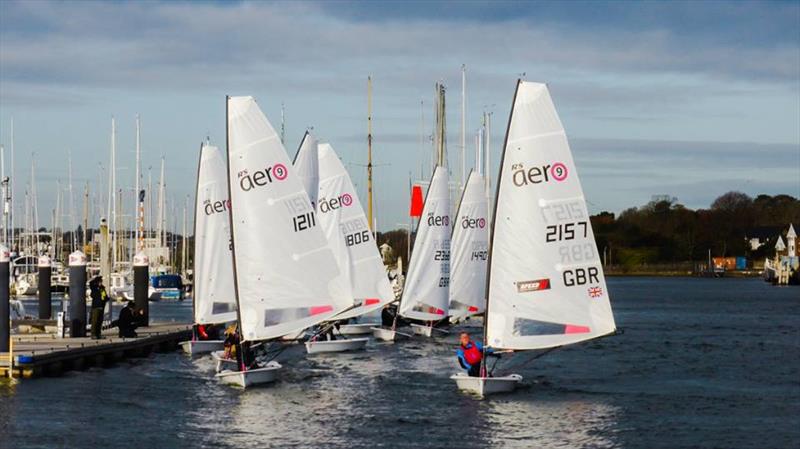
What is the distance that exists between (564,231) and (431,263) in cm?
1910

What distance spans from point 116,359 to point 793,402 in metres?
21.1

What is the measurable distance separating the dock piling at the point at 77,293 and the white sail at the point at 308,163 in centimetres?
894

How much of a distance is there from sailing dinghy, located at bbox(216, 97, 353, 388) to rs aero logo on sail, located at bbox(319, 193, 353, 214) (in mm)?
12415

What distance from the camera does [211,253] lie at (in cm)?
4453

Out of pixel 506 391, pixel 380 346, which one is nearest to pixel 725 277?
pixel 380 346

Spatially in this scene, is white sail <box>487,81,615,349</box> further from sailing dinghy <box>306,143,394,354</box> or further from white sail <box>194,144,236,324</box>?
sailing dinghy <box>306,143,394,354</box>

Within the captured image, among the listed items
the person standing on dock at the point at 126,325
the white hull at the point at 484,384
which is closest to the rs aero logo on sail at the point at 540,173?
the white hull at the point at 484,384

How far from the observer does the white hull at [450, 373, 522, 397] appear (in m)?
30.9

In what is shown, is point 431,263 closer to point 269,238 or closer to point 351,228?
point 351,228

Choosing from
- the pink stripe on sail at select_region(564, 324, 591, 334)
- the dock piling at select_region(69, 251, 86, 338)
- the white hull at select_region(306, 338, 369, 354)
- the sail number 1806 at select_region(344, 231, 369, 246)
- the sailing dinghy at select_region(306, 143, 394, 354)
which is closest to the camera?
the pink stripe on sail at select_region(564, 324, 591, 334)

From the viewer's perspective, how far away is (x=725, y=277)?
19562cm

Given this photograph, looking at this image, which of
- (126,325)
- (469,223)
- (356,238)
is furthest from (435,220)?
(126,325)

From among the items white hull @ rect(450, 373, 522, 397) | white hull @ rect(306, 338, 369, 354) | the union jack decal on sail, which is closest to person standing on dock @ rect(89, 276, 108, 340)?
white hull @ rect(306, 338, 369, 354)

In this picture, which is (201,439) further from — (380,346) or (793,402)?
(380,346)
